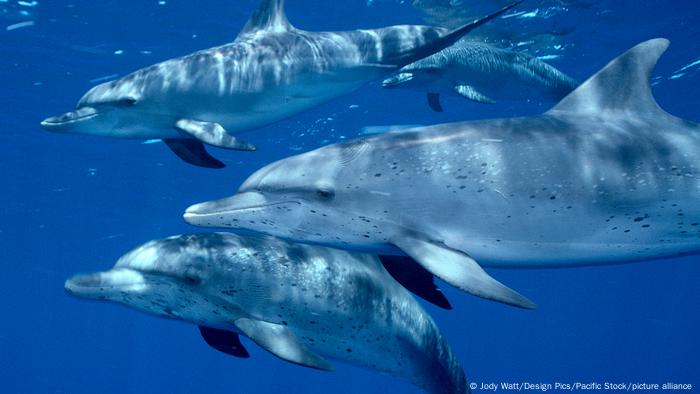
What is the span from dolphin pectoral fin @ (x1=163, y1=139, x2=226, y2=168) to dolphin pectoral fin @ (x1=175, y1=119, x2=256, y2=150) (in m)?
0.31

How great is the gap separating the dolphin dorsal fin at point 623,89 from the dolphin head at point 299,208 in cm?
232

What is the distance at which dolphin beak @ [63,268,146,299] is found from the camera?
18.9 ft

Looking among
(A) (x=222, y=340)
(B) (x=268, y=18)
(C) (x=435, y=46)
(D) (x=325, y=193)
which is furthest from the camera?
(B) (x=268, y=18)

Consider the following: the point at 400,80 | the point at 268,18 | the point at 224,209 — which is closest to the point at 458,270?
the point at 224,209

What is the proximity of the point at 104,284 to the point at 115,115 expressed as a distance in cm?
252

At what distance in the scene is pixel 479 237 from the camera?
15.6 feet

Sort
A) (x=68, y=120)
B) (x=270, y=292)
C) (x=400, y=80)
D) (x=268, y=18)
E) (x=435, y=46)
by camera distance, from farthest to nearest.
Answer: (x=400, y=80)
(x=268, y=18)
(x=68, y=120)
(x=435, y=46)
(x=270, y=292)

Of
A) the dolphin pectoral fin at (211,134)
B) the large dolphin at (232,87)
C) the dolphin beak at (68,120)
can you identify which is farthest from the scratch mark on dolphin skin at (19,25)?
the dolphin pectoral fin at (211,134)

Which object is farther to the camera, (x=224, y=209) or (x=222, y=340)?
(x=222, y=340)

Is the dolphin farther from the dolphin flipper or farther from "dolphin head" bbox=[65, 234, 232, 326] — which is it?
"dolphin head" bbox=[65, 234, 232, 326]

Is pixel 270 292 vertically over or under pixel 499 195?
under

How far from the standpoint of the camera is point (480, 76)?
1159 cm

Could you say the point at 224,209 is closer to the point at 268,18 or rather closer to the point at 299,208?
the point at 299,208

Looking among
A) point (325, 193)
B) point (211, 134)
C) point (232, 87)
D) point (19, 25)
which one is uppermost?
point (19, 25)
